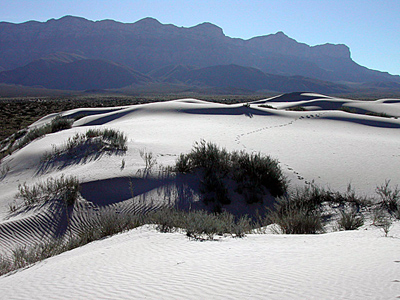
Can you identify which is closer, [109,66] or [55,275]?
[55,275]

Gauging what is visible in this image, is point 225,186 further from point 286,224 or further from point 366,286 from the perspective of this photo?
point 366,286

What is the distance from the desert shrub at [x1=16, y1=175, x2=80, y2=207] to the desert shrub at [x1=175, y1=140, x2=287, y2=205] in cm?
231

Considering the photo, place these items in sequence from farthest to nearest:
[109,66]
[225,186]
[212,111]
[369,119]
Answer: [109,66]
[212,111]
[369,119]
[225,186]

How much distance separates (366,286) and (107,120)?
20.3 metres

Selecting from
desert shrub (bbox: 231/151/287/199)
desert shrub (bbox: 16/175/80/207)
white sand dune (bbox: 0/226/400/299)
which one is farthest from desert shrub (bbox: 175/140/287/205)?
white sand dune (bbox: 0/226/400/299)

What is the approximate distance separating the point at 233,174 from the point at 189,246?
357cm

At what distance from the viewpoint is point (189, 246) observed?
420cm

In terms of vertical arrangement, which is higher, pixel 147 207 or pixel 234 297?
pixel 234 297

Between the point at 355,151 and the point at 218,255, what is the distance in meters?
7.99

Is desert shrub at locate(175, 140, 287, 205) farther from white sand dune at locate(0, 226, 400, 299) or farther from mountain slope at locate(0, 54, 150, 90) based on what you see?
mountain slope at locate(0, 54, 150, 90)

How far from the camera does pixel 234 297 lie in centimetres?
251

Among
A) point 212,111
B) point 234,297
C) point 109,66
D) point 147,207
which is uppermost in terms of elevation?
point 109,66

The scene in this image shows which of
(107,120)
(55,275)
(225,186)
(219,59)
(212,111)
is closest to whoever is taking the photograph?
(55,275)

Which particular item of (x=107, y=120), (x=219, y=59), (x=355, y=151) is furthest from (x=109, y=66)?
(x=355, y=151)
